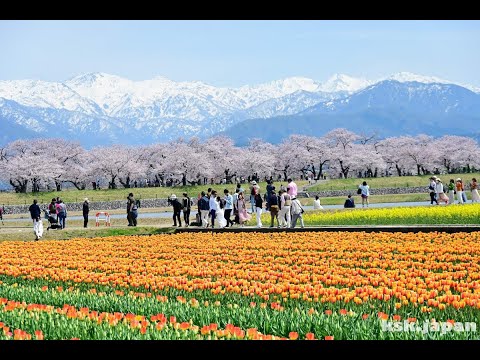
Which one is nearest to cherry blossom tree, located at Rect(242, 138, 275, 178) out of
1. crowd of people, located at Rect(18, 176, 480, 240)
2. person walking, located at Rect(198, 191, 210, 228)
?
crowd of people, located at Rect(18, 176, 480, 240)

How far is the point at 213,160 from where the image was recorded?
113375 mm

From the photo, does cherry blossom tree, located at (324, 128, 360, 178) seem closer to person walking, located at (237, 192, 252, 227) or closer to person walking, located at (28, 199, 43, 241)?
person walking, located at (237, 192, 252, 227)

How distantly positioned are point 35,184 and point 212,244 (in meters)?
78.5

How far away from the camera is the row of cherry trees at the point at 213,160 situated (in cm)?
10356

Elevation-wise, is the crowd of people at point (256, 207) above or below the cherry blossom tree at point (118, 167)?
below

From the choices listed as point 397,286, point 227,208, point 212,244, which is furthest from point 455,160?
point 397,286

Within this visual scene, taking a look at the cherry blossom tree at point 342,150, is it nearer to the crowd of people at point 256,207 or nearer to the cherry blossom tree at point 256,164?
the cherry blossom tree at point 256,164

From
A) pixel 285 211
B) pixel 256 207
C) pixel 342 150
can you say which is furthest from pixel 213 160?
pixel 285 211

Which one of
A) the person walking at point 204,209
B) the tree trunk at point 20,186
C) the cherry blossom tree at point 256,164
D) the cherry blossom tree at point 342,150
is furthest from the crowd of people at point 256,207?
the cherry blossom tree at point 342,150

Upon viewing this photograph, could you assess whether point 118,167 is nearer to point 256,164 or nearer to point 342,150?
point 256,164

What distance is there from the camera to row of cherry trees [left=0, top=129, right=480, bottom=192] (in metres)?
104

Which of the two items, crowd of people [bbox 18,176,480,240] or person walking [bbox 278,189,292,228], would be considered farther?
crowd of people [bbox 18,176,480,240]
